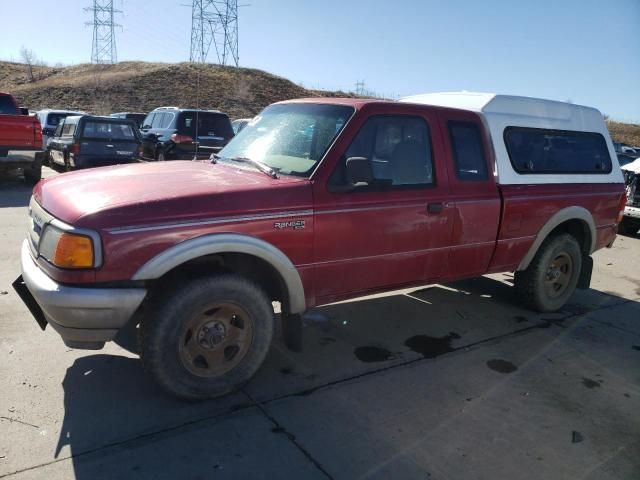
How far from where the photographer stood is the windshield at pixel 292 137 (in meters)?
3.72

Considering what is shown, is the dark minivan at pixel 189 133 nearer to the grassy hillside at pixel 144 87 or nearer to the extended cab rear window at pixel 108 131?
the extended cab rear window at pixel 108 131

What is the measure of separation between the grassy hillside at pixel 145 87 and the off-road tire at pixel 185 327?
3761 cm

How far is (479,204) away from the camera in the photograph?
441cm

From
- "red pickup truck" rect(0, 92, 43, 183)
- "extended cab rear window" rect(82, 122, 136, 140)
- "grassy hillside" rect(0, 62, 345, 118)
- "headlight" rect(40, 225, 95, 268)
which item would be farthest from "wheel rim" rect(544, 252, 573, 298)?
"grassy hillside" rect(0, 62, 345, 118)

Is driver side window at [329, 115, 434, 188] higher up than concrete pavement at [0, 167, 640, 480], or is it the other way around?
driver side window at [329, 115, 434, 188]

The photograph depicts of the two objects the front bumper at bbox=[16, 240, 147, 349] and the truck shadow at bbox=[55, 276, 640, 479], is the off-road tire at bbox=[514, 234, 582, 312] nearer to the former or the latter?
the truck shadow at bbox=[55, 276, 640, 479]

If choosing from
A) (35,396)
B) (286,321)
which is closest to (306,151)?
(286,321)

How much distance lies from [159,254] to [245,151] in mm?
1528

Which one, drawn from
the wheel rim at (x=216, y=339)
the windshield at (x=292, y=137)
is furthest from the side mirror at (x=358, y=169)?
the wheel rim at (x=216, y=339)

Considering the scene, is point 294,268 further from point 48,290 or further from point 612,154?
point 612,154

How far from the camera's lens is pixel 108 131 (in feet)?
41.8

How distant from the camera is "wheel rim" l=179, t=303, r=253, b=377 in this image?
10.6 feet

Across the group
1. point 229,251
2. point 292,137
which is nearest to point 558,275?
point 292,137

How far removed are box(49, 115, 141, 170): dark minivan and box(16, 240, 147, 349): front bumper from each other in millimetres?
10153
